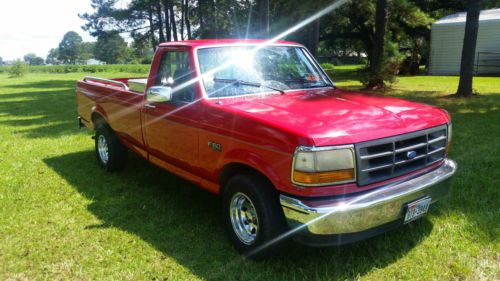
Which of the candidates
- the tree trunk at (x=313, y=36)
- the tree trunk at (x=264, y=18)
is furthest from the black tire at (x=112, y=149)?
the tree trunk at (x=313, y=36)

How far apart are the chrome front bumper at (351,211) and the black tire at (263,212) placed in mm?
165

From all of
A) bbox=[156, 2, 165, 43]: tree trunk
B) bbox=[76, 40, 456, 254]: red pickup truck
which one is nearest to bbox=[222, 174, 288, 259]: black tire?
bbox=[76, 40, 456, 254]: red pickup truck

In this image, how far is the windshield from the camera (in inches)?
162

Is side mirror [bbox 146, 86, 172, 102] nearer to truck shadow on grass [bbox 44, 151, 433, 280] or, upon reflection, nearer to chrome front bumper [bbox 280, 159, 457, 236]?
truck shadow on grass [bbox 44, 151, 433, 280]

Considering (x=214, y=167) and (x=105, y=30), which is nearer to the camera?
(x=214, y=167)

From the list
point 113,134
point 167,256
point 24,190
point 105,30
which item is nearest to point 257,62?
point 167,256

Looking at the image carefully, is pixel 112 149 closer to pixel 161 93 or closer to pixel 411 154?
pixel 161 93

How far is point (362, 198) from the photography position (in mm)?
3051

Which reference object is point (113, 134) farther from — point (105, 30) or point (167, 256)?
point (105, 30)

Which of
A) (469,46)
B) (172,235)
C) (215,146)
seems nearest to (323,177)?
(215,146)

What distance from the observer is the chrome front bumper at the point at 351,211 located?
295 centimetres

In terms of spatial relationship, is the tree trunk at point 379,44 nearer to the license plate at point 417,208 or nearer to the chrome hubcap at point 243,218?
the license plate at point 417,208

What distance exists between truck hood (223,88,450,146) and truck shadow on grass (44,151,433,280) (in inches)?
44.6

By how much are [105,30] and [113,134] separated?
38.3 m
